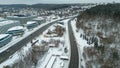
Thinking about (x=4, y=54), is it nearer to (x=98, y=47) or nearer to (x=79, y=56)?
(x=79, y=56)

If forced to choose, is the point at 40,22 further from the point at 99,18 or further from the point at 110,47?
the point at 110,47

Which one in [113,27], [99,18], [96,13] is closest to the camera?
[113,27]

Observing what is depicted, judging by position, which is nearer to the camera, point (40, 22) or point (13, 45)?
point (13, 45)

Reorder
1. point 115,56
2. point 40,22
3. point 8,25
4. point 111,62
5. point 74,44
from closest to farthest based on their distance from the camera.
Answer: point 111,62 → point 115,56 → point 74,44 → point 8,25 → point 40,22

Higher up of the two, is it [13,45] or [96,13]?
[96,13]

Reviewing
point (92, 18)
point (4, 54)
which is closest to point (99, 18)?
point (92, 18)

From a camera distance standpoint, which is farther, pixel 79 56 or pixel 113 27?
pixel 113 27

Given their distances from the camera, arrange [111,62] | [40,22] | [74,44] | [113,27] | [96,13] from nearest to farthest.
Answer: [111,62] → [74,44] → [113,27] → [96,13] → [40,22]

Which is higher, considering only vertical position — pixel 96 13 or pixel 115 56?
pixel 96 13

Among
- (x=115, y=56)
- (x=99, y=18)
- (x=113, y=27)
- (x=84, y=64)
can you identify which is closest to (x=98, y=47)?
(x=115, y=56)

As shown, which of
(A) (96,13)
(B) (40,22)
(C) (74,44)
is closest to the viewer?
(C) (74,44)
